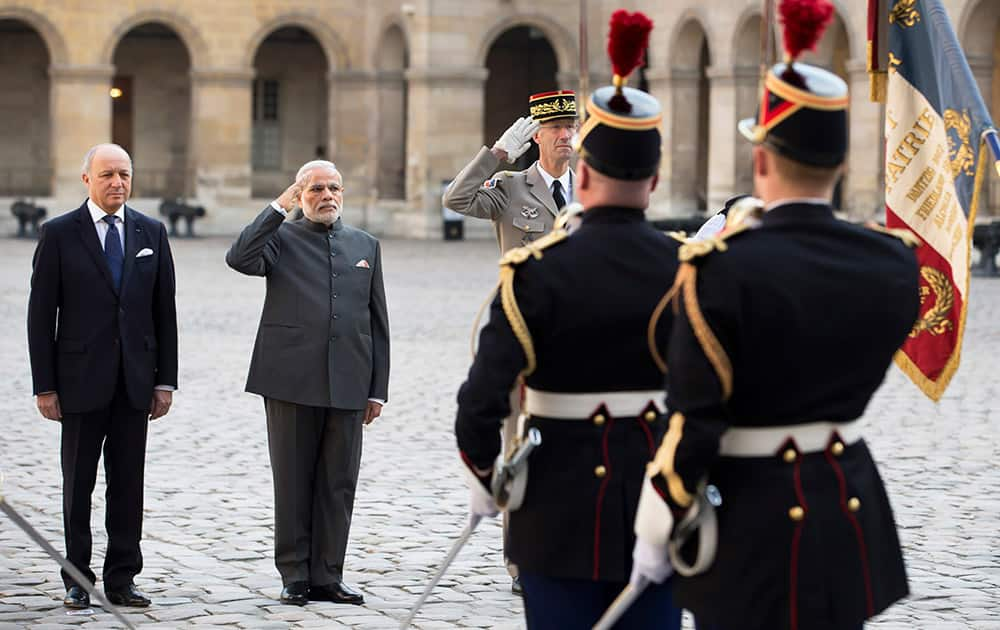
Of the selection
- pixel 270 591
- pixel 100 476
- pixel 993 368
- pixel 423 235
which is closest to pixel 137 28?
pixel 423 235

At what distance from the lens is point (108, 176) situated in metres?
7.08

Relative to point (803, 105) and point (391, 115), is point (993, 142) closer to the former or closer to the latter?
point (803, 105)

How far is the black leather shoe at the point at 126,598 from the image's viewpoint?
6918 millimetres

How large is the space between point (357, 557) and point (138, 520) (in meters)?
1.18

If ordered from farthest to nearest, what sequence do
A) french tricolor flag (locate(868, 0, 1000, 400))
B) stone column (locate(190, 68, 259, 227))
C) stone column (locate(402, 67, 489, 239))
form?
stone column (locate(190, 68, 259, 227)) < stone column (locate(402, 67, 489, 239)) < french tricolor flag (locate(868, 0, 1000, 400))

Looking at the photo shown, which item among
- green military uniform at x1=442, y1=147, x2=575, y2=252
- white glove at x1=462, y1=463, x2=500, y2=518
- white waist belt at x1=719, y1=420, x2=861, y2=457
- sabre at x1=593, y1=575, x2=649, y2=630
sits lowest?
sabre at x1=593, y1=575, x2=649, y2=630

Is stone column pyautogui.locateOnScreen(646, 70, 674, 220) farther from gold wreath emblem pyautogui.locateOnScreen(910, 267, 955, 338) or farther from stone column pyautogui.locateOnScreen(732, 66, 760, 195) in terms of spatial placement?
gold wreath emblem pyautogui.locateOnScreen(910, 267, 955, 338)

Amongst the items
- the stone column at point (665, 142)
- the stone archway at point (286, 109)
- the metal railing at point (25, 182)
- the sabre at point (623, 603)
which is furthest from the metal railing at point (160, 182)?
the sabre at point (623, 603)

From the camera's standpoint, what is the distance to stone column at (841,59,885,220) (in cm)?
2936

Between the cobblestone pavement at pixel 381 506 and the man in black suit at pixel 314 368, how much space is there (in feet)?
0.85

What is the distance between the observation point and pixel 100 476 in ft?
32.8

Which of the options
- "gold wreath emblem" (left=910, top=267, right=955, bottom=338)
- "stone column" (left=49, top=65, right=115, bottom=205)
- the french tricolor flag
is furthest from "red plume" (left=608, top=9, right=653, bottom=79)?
"stone column" (left=49, top=65, right=115, bottom=205)

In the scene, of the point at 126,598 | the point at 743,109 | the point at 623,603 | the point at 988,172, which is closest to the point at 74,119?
the point at 743,109

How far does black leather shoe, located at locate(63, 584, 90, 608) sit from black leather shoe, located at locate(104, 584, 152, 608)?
0.10m
